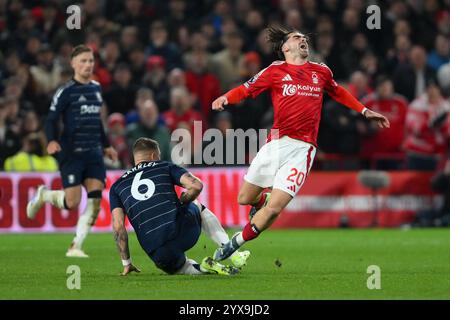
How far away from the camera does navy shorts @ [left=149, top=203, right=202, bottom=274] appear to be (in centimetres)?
1062

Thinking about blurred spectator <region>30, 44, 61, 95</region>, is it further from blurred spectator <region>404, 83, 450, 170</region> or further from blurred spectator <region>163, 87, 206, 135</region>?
blurred spectator <region>404, 83, 450, 170</region>

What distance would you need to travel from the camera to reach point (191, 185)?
10.3 m

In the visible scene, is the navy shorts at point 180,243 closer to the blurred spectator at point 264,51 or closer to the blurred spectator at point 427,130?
the blurred spectator at point 427,130

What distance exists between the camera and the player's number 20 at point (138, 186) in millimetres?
10602

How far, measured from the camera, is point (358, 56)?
2228 cm

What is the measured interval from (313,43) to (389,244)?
25.3 ft

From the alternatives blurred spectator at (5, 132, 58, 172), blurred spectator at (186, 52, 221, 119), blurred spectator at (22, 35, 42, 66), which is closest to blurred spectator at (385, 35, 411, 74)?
blurred spectator at (186, 52, 221, 119)

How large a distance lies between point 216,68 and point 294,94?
10192mm

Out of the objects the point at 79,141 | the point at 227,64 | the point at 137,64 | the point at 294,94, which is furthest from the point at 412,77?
the point at 294,94

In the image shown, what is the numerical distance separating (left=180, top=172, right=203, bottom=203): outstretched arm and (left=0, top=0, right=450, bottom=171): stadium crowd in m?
8.91

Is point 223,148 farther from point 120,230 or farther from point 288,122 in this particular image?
point 120,230

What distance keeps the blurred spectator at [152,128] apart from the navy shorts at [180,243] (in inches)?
336

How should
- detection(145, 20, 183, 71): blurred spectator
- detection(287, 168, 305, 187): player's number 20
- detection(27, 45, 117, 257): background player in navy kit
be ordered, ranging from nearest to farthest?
detection(287, 168, 305, 187): player's number 20
detection(27, 45, 117, 257): background player in navy kit
detection(145, 20, 183, 71): blurred spectator
